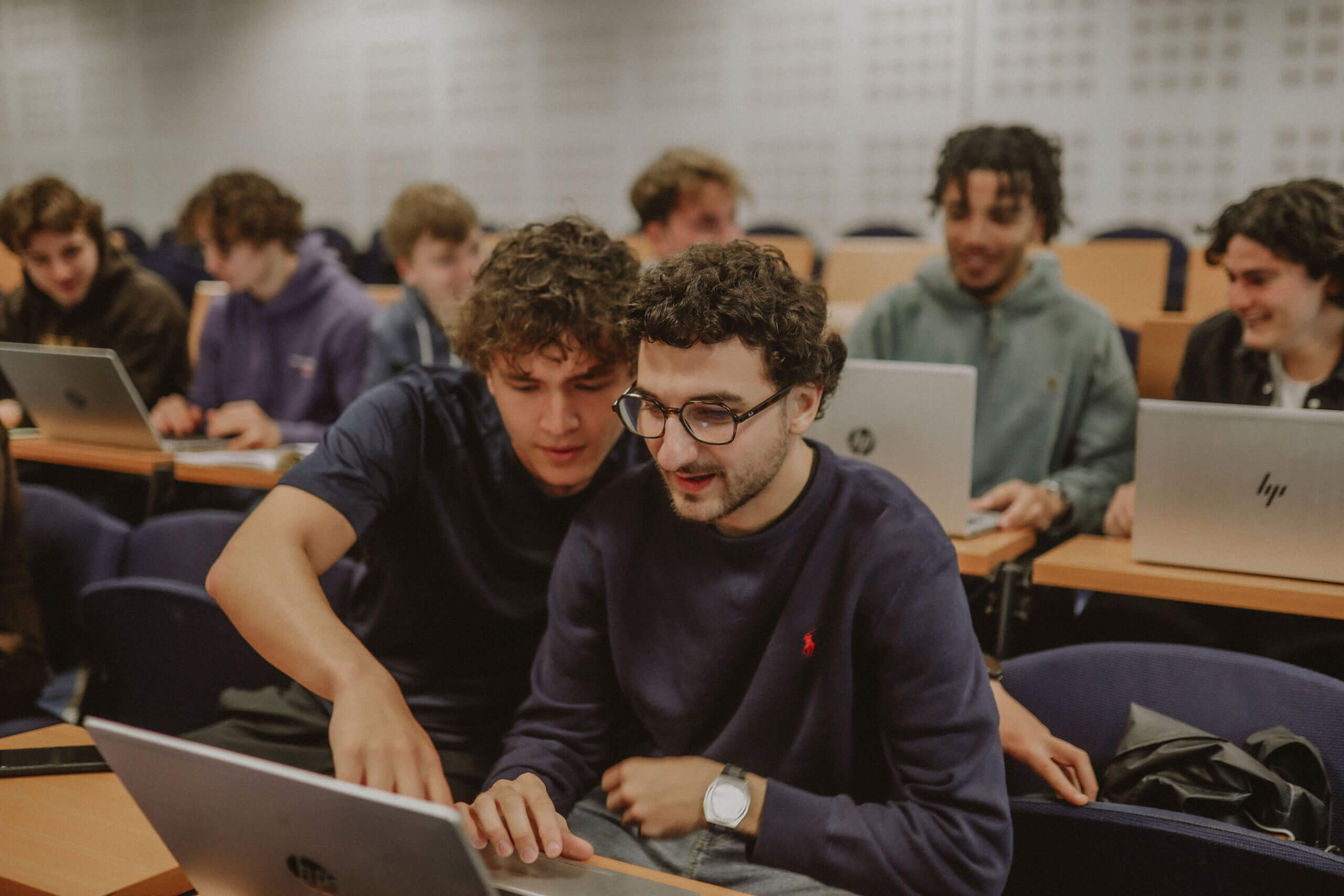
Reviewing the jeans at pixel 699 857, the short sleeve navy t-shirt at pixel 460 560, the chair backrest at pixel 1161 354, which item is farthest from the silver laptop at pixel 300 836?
the chair backrest at pixel 1161 354

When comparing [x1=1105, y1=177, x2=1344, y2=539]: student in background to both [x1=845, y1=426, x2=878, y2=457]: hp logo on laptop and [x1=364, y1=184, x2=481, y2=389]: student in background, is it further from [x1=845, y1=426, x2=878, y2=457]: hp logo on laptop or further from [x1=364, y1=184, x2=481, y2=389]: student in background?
[x1=364, y1=184, x2=481, y2=389]: student in background

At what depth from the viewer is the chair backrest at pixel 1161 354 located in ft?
8.66

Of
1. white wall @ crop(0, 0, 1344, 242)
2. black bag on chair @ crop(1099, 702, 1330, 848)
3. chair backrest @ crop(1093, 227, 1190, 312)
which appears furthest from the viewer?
white wall @ crop(0, 0, 1344, 242)

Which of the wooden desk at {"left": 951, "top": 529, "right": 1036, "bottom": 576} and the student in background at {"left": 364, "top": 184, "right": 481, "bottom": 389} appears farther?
the student in background at {"left": 364, "top": 184, "right": 481, "bottom": 389}

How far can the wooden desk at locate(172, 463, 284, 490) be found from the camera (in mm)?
2455

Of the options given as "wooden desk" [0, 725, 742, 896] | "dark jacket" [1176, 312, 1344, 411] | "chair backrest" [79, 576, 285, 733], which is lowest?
"chair backrest" [79, 576, 285, 733]

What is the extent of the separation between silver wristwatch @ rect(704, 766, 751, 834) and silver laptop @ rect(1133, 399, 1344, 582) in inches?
37.6

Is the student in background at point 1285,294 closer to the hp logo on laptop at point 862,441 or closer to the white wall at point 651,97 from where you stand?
the hp logo on laptop at point 862,441

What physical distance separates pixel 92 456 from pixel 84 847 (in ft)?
6.43

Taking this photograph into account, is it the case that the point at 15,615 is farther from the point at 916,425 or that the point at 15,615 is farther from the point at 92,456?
the point at 916,425

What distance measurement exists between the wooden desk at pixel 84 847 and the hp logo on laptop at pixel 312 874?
23 cm

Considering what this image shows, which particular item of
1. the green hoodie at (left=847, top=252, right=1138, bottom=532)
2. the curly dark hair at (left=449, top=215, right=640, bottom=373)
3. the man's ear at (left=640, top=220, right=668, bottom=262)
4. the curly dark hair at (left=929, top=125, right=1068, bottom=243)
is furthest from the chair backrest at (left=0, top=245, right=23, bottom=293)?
the curly dark hair at (left=449, top=215, right=640, bottom=373)

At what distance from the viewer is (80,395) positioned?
8.75 feet

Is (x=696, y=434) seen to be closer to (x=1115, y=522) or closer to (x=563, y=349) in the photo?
(x=563, y=349)
